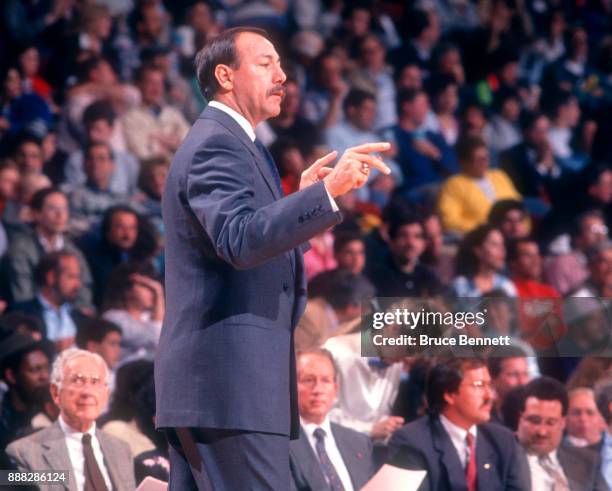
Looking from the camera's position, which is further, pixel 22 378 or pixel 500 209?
pixel 500 209

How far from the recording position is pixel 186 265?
2367mm

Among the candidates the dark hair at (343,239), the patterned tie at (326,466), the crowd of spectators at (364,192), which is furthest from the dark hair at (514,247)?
the patterned tie at (326,466)

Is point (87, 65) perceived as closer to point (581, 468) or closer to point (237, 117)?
point (581, 468)

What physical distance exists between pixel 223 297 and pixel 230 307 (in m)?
0.02

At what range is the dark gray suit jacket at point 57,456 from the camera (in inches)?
143

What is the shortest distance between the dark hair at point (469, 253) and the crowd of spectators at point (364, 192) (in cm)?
1

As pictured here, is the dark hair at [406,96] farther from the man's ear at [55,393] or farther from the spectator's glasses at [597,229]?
the man's ear at [55,393]

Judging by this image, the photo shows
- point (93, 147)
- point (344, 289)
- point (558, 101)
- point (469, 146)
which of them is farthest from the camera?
point (558, 101)

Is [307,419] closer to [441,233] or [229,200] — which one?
[229,200]

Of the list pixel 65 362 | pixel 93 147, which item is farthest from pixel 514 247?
pixel 65 362

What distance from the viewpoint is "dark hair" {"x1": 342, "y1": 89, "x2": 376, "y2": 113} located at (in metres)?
7.42

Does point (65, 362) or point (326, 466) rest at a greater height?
point (65, 362)

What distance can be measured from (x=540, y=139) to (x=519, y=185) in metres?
0.44

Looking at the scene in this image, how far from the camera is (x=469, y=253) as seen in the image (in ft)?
19.9
